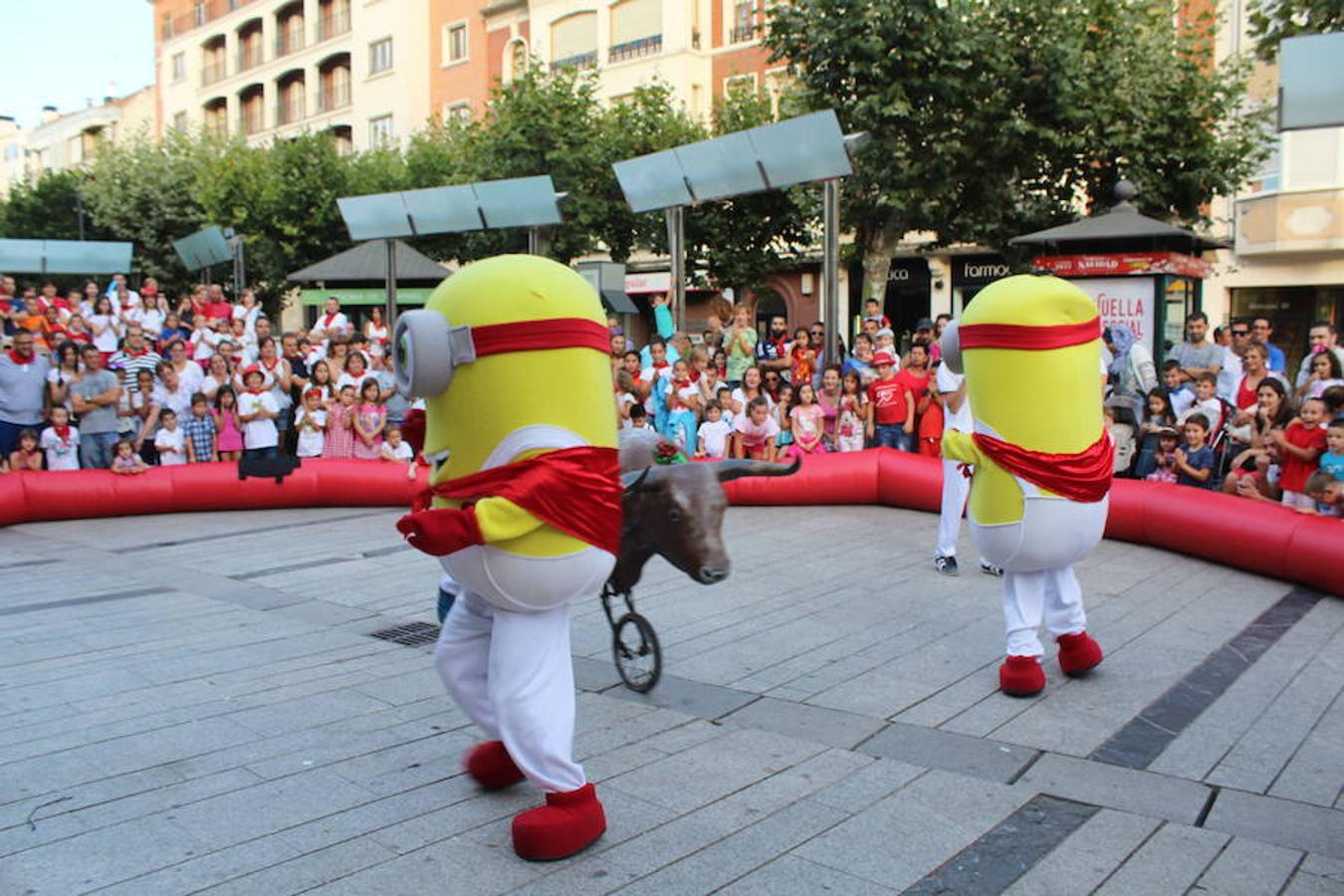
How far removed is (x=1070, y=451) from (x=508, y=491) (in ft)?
9.45

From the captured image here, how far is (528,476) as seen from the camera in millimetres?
3605

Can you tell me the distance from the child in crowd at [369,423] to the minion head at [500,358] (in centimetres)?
868

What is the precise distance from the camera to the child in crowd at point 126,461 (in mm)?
11391

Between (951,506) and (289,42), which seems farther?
(289,42)

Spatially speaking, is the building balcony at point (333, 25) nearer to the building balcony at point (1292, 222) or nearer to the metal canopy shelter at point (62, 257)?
the metal canopy shelter at point (62, 257)

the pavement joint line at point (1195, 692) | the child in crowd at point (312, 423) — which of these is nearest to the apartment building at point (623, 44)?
the child in crowd at point (312, 423)

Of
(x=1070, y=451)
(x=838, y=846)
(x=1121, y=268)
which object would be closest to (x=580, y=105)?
(x=1121, y=268)

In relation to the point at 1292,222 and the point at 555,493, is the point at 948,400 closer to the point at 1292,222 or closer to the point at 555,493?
the point at 555,493

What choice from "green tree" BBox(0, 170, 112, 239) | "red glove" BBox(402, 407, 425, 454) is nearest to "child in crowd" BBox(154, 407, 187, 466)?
"red glove" BBox(402, 407, 425, 454)

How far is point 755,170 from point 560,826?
33.7 ft

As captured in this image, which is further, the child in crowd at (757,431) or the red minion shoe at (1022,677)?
the child in crowd at (757,431)

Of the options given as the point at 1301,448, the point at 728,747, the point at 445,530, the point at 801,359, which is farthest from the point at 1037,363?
the point at 801,359

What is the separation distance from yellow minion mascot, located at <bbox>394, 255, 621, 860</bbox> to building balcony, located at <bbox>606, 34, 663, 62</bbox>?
31.1 metres

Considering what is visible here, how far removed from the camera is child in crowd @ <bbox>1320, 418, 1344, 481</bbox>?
7754 mm
